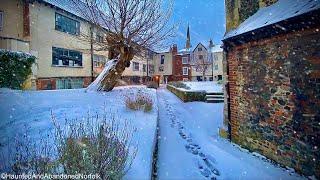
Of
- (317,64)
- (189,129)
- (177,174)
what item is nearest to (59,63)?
(189,129)

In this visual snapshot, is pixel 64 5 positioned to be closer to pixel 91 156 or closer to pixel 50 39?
pixel 50 39

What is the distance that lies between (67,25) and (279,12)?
19785mm

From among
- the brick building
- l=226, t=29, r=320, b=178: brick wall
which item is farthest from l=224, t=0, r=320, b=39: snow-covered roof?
l=226, t=29, r=320, b=178: brick wall

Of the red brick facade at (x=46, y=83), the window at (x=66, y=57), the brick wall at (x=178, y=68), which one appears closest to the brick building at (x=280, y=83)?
the red brick facade at (x=46, y=83)

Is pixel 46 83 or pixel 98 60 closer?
pixel 46 83

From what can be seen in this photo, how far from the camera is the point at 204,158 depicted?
22.7 feet

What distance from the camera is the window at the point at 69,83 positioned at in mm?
21172

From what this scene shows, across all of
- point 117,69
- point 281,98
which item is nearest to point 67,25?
point 117,69

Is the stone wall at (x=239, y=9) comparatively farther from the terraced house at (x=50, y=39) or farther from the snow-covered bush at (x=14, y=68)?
the snow-covered bush at (x=14, y=68)

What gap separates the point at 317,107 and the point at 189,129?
5471mm

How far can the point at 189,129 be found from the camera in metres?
10.2

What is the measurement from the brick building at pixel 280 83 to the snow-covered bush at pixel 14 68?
36.3ft

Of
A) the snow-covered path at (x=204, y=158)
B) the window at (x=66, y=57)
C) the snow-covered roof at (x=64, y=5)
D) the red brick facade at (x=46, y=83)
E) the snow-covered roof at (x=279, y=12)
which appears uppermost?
the snow-covered roof at (x=64, y=5)

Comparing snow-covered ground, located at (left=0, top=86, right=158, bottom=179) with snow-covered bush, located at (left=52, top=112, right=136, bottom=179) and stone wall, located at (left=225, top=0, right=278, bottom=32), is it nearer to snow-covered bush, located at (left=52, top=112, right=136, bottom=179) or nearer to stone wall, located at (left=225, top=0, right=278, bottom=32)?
snow-covered bush, located at (left=52, top=112, right=136, bottom=179)
